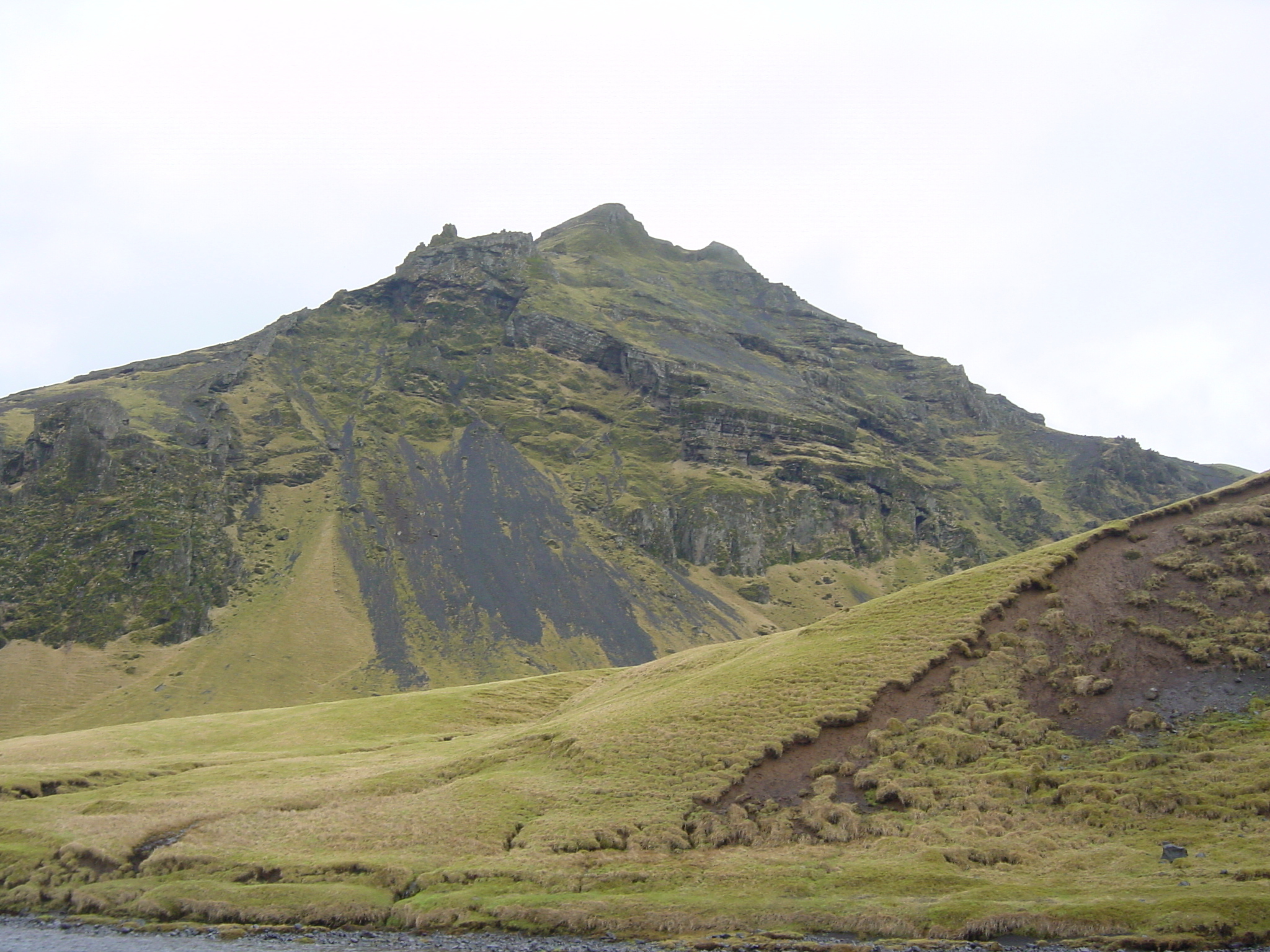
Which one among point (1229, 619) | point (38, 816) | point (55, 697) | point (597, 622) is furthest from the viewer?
point (597, 622)

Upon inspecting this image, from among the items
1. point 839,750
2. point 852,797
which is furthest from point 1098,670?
point 852,797

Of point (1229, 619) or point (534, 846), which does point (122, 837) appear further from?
point (1229, 619)

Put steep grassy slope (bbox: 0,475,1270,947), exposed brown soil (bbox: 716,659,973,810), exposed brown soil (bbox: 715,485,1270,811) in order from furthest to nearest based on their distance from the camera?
exposed brown soil (bbox: 716,659,973,810) < exposed brown soil (bbox: 715,485,1270,811) < steep grassy slope (bbox: 0,475,1270,947)

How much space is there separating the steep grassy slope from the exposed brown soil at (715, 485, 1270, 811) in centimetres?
14

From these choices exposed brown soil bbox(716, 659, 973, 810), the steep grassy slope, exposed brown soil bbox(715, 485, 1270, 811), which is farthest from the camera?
exposed brown soil bbox(716, 659, 973, 810)

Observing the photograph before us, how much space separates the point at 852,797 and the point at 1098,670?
14178 mm

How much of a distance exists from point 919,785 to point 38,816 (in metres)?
48.4

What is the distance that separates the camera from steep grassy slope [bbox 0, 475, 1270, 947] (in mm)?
29047

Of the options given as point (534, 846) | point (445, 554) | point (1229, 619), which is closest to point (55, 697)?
point (445, 554)

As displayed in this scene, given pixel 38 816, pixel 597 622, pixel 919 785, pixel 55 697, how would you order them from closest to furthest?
pixel 919 785 → pixel 38 816 → pixel 55 697 → pixel 597 622

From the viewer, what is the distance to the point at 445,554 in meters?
192

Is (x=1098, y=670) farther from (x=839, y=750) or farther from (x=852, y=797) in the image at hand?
(x=852, y=797)

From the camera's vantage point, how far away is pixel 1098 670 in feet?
133

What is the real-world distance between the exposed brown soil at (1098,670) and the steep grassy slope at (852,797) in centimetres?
14
